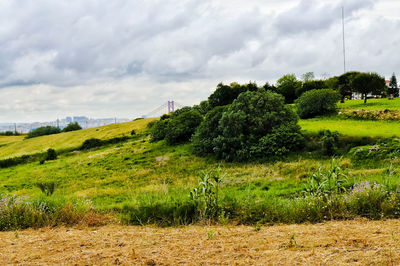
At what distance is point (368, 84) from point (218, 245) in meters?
40.2

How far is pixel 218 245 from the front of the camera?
511cm

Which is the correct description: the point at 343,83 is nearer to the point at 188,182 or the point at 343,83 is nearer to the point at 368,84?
the point at 368,84

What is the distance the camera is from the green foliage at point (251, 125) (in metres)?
22.8

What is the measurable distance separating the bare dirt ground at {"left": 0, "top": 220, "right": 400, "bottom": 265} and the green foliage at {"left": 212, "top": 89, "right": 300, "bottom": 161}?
16.3 m

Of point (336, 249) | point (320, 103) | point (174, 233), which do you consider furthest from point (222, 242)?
point (320, 103)

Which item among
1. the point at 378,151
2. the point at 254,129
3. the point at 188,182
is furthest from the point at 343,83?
the point at 188,182

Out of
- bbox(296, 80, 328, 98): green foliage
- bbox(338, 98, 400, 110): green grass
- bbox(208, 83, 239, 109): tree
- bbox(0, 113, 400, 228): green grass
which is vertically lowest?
bbox(0, 113, 400, 228): green grass

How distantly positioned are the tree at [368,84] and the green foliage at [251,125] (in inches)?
754

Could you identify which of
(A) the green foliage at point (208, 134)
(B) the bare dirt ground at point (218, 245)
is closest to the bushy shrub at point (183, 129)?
(A) the green foliage at point (208, 134)

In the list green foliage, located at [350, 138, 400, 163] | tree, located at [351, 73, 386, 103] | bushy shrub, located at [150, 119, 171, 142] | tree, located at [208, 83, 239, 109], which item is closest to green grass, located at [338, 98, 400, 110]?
tree, located at [351, 73, 386, 103]

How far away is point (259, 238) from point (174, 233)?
1642 millimetres

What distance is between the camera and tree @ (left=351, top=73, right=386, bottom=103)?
38656 mm

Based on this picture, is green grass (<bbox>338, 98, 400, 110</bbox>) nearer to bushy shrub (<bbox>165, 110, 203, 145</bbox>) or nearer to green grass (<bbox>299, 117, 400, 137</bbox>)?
green grass (<bbox>299, 117, 400, 137</bbox>)

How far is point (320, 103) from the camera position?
34688mm
